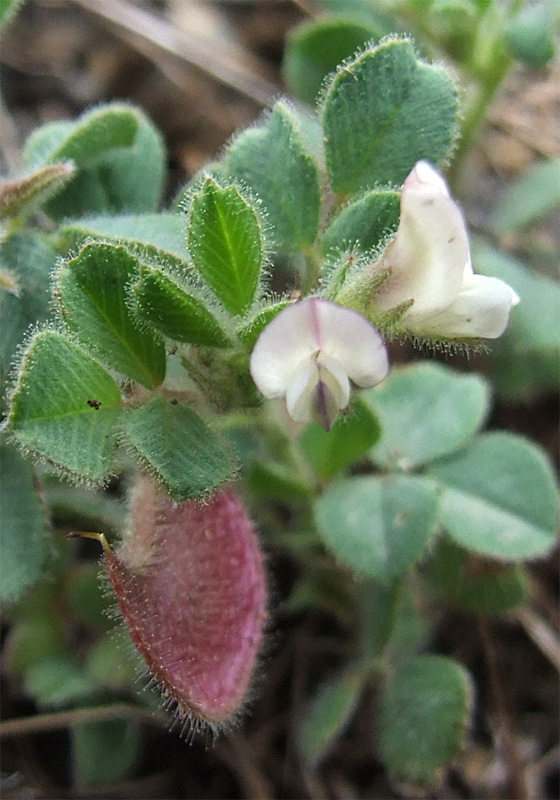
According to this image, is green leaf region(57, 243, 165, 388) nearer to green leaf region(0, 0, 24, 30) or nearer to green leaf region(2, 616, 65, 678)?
green leaf region(0, 0, 24, 30)

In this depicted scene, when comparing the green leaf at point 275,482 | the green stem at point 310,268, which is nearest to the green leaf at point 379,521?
the green leaf at point 275,482

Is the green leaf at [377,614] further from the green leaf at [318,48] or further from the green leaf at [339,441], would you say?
the green leaf at [318,48]

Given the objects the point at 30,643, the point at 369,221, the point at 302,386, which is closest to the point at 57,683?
the point at 30,643

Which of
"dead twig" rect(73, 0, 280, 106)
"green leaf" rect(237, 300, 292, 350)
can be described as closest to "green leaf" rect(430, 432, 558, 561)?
"green leaf" rect(237, 300, 292, 350)

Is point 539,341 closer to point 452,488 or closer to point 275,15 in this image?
point 452,488

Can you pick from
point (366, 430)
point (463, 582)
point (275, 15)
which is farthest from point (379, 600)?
point (275, 15)
